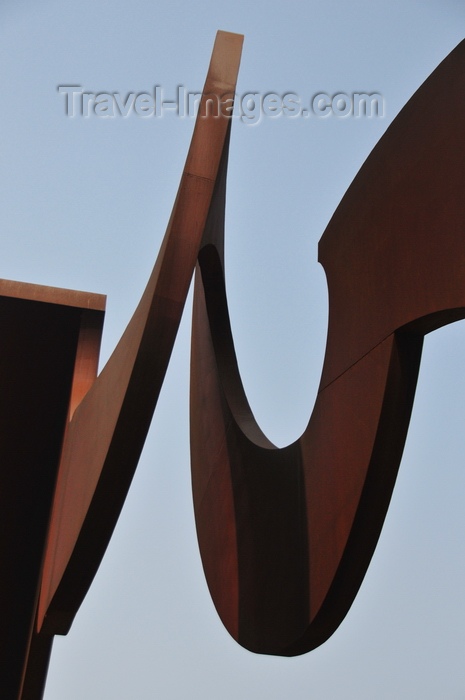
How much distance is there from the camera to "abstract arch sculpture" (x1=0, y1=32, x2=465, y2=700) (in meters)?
4.13

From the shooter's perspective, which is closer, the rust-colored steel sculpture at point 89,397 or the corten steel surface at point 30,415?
the rust-colored steel sculpture at point 89,397

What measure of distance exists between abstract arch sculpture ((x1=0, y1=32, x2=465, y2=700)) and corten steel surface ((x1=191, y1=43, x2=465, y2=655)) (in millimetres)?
12

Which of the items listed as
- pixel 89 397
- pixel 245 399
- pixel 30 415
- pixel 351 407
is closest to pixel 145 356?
pixel 351 407

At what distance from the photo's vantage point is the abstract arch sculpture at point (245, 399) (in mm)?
4129

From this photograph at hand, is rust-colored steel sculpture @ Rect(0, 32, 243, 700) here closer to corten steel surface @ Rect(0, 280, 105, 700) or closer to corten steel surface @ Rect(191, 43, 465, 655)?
corten steel surface @ Rect(0, 280, 105, 700)

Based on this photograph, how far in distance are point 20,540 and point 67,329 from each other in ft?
7.50

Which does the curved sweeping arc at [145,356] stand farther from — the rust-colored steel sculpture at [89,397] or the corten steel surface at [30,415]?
the corten steel surface at [30,415]

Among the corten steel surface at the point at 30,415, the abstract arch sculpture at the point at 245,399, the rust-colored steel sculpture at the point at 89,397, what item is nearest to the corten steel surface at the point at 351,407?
the abstract arch sculpture at the point at 245,399

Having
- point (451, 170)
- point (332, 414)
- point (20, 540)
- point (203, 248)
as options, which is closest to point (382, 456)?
point (332, 414)

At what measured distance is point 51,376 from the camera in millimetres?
6977

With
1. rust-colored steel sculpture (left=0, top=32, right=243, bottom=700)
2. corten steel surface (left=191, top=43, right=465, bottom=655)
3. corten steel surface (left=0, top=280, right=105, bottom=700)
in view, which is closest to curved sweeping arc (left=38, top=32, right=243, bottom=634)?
rust-colored steel sculpture (left=0, top=32, right=243, bottom=700)

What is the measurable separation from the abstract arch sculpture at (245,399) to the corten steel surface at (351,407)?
0.01 meters

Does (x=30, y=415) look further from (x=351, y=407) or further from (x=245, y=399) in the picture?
(x=351, y=407)

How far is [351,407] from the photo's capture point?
4.75 meters
